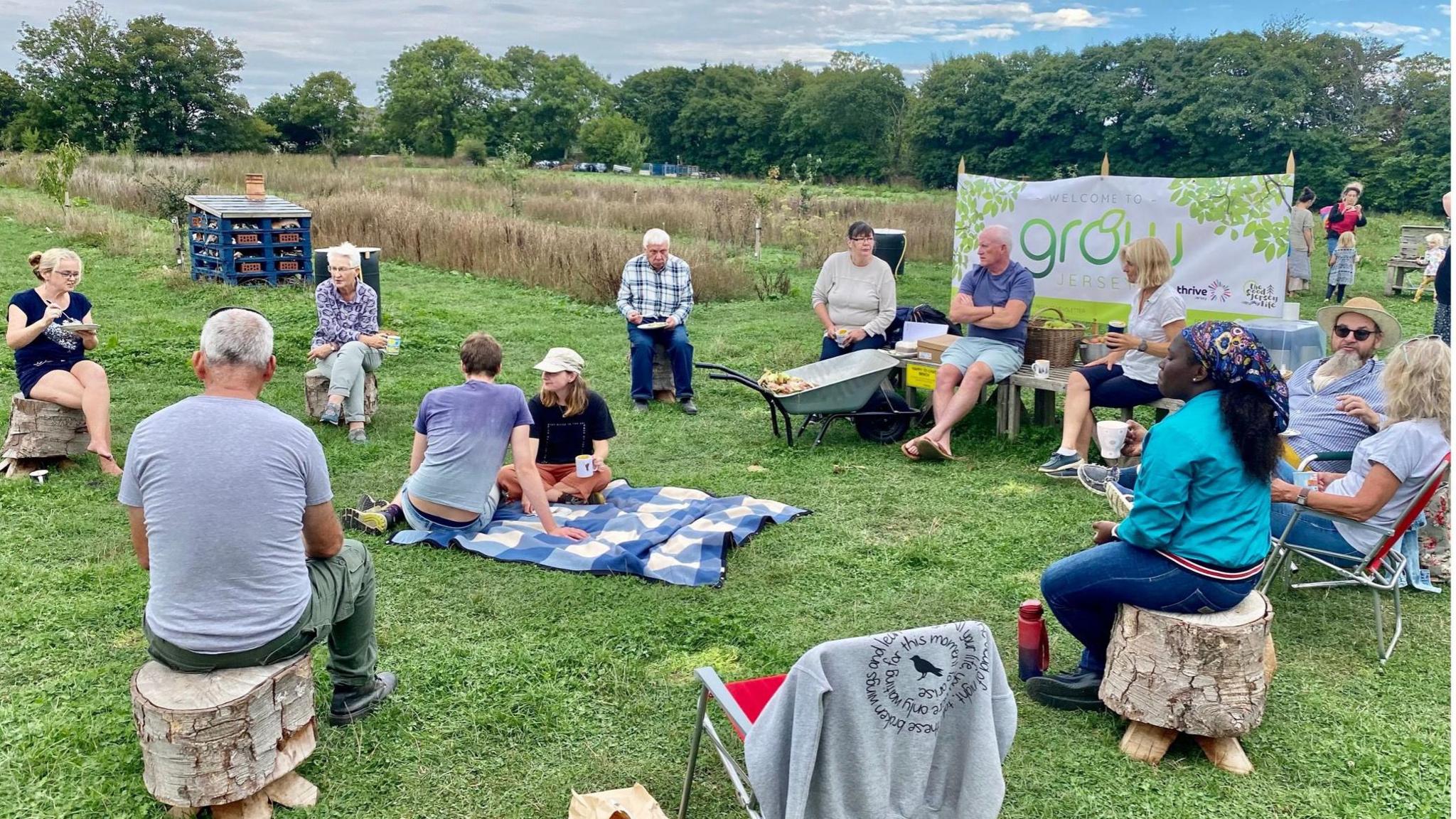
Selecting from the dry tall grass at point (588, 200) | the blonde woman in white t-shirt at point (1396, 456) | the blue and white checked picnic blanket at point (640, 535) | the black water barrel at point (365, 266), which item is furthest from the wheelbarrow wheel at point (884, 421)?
the dry tall grass at point (588, 200)

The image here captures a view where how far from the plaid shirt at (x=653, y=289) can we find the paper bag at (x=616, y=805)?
569cm

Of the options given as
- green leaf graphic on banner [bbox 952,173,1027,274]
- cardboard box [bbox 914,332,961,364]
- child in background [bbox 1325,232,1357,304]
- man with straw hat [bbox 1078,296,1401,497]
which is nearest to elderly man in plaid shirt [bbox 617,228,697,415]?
cardboard box [bbox 914,332,961,364]

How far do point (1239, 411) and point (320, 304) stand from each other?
6.14m

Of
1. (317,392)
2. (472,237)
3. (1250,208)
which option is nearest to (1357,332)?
(1250,208)

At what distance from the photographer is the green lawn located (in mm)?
3295

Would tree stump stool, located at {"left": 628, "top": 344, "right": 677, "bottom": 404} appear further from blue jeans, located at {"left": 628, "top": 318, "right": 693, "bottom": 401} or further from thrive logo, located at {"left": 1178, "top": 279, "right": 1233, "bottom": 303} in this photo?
thrive logo, located at {"left": 1178, "top": 279, "right": 1233, "bottom": 303}

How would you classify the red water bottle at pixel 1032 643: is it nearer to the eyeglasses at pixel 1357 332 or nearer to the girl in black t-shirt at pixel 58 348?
the eyeglasses at pixel 1357 332

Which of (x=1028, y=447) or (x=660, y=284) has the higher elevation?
(x=660, y=284)

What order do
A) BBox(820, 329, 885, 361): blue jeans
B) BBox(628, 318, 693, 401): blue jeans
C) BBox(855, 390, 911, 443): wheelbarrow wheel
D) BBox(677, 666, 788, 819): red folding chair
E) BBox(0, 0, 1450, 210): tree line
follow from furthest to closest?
BBox(0, 0, 1450, 210): tree line → BBox(628, 318, 693, 401): blue jeans → BBox(820, 329, 885, 361): blue jeans → BBox(855, 390, 911, 443): wheelbarrow wheel → BBox(677, 666, 788, 819): red folding chair

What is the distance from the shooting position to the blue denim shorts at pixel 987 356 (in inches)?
280

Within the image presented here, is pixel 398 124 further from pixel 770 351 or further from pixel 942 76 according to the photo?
pixel 770 351

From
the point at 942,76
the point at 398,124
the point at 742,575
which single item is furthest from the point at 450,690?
the point at 398,124

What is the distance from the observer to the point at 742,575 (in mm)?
4980

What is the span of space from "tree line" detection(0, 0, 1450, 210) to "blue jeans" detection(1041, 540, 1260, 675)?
18.7m
